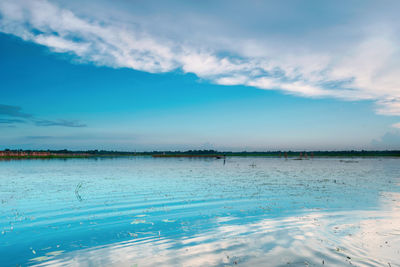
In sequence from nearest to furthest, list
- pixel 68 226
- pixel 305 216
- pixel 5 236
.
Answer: pixel 5 236 < pixel 68 226 < pixel 305 216

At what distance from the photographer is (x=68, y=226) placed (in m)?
14.2

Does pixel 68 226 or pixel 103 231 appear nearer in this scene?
pixel 103 231

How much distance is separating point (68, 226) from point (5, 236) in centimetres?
276

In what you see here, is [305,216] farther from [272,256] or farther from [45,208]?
[45,208]

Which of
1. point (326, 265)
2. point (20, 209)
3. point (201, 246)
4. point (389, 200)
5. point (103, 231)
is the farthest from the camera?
point (389, 200)

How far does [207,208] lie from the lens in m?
18.9

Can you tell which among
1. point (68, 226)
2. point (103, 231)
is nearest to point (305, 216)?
point (103, 231)

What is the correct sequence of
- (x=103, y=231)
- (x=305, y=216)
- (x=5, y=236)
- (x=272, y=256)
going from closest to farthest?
(x=272, y=256), (x=5, y=236), (x=103, y=231), (x=305, y=216)

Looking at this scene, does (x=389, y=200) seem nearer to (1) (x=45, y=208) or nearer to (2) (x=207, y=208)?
(2) (x=207, y=208)

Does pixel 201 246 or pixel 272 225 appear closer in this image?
pixel 201 246

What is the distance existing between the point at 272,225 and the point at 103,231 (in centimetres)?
878

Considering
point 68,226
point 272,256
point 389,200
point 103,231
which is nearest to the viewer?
point 272,256

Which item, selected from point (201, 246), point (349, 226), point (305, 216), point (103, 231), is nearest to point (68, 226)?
point (103, 231)

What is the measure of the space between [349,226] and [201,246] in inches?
332
